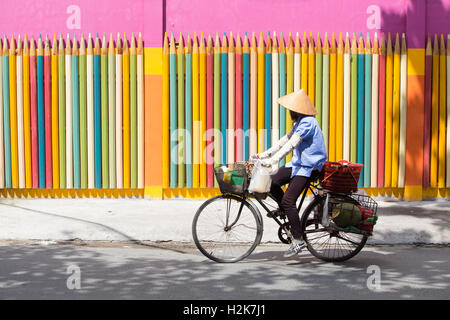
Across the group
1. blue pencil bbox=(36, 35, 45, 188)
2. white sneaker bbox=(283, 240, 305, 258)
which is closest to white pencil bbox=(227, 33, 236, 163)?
blue pencil bbox=(36, 35, 45, 188)

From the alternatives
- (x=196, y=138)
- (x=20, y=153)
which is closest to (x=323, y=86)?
(x=196, y=138)

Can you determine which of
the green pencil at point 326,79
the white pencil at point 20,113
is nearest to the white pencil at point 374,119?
the green pencil at point 326,79

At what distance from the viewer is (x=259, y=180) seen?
21.3ft

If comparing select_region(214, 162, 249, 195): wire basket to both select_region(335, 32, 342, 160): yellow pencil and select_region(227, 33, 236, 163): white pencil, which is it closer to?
select_region(227, 33, 236, 163): white pencil

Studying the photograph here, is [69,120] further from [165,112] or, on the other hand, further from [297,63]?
[297,63]

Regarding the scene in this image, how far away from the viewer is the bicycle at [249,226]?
260 inches

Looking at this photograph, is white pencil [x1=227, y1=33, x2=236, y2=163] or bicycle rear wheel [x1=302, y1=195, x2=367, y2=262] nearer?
bicycle rear wheel [x1=302, y1=195, x2=367, y2=262]

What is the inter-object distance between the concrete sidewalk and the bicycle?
1.23m

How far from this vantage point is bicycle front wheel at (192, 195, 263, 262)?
21.7 ft

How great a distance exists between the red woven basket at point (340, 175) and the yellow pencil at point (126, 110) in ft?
14.4

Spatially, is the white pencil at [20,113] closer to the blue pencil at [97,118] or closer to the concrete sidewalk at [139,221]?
the concrete sidewalk at [139,221]
